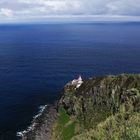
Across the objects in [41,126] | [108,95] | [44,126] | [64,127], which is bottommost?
[41,126]

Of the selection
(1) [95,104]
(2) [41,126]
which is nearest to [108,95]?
(1) [95,104]

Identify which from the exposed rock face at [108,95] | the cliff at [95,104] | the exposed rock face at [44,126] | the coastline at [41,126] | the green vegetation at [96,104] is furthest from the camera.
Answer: the coastline at [41,126]

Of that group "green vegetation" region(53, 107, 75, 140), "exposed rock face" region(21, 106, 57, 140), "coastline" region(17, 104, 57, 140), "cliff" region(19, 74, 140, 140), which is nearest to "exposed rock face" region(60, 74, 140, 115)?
"cliff" region(19, 74, 140, 140)

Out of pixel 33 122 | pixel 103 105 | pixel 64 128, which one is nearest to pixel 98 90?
pixel 103 105

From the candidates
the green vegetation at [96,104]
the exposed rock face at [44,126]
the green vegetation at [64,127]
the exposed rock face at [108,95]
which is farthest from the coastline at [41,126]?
the exposed rock face at [108,95]

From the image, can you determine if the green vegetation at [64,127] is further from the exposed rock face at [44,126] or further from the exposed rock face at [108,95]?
the exposed rock face at [108,95]

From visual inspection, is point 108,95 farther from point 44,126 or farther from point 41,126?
point 41,126

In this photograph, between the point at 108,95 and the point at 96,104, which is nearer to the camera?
the point at 108,95

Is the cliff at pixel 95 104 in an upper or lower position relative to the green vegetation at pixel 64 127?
upper

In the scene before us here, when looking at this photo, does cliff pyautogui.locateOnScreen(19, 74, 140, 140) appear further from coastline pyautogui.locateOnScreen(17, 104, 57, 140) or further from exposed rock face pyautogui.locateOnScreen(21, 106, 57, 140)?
coastline pyautogui.locateOnScreen(17, 104, 57, 140)
